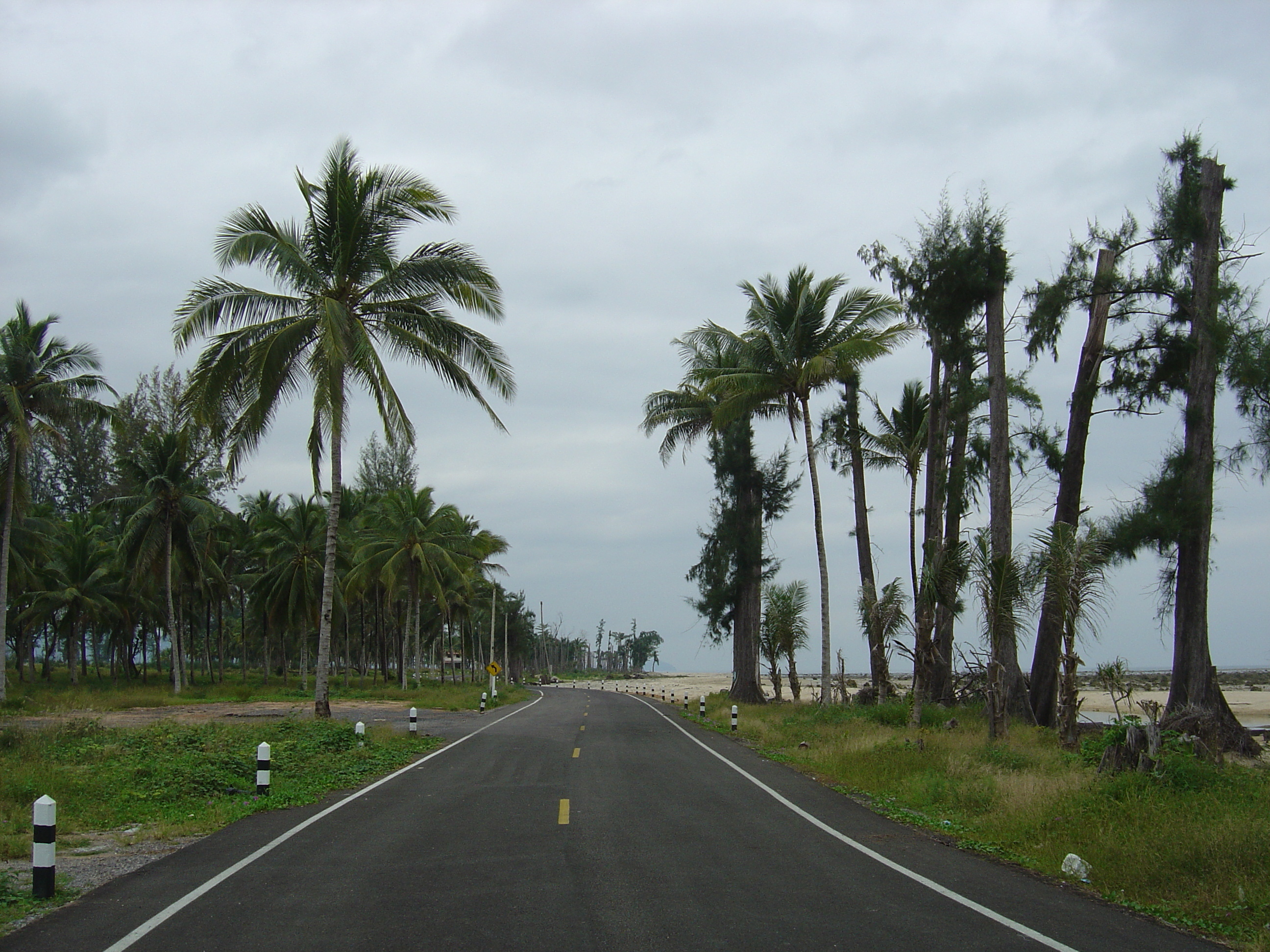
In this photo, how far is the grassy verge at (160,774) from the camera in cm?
1080

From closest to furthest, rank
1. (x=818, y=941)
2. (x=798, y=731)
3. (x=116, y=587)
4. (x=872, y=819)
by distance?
(x=818, y=941) → (x=872, y=819) → (x=798, y=731) → (x=116, y=587)


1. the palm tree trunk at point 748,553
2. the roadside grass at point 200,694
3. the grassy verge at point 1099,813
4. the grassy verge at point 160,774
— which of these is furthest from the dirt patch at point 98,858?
the palm tree trunk at point 748,553

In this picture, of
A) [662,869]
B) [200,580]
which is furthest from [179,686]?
[662,869]

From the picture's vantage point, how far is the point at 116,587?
5150 cm

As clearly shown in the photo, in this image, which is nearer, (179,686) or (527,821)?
(527,821)

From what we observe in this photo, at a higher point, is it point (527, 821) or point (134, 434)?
point (134, 434)

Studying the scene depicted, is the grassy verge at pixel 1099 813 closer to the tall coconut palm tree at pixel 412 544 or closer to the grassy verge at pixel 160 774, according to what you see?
the grassy verge at pixel 160 774

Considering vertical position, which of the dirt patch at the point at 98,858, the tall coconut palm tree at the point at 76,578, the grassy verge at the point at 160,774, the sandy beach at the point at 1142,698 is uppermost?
the tall coconut palm tree at the point at 76,578

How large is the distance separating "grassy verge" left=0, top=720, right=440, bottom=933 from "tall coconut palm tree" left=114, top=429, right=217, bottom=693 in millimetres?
19903

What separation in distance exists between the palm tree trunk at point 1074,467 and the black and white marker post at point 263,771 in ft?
54.7

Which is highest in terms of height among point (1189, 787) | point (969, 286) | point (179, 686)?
point (969, 286)

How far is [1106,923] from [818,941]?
8.28 feet

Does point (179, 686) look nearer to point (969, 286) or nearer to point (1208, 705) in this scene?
point (969, 286)

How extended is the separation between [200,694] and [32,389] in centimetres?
1877
